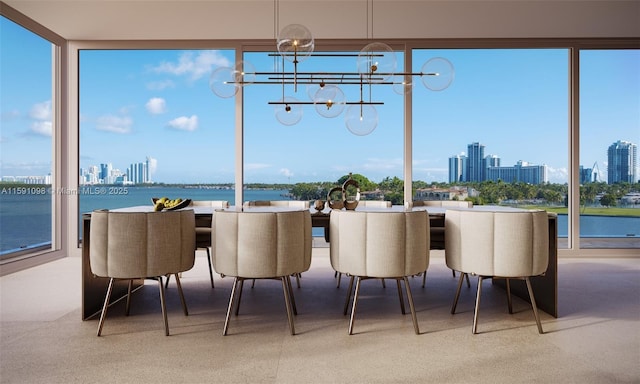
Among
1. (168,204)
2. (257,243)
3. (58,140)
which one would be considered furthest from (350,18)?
(58,140)

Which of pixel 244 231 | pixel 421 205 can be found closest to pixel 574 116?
pixel 421 205

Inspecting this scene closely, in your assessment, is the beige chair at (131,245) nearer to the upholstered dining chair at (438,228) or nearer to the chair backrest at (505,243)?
the chair backrest at (505,243)

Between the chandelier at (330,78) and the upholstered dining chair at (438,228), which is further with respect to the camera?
the upholstered dining chair at (438,228)

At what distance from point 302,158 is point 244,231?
1146 cm

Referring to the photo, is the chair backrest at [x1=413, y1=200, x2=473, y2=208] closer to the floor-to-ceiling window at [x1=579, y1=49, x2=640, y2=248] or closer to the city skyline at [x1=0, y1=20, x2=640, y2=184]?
the city skyline at [x1=0, y1=20, x2=640, y2=184]

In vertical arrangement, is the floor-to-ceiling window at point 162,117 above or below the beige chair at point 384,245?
above

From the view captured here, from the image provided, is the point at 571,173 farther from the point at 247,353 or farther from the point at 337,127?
the point at 337,127

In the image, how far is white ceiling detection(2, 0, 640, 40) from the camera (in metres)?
4.55

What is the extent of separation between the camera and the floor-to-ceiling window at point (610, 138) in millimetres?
4984

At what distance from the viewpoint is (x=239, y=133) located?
4746 mm

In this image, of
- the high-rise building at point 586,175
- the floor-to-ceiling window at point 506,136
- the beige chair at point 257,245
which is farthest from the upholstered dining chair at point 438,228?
the high-rise building at point 586,175

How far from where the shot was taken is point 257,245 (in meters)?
2.26

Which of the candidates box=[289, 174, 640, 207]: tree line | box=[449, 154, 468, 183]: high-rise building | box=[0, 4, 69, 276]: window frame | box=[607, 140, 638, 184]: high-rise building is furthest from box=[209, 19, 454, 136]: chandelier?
box=[607, 140, 638, 184]: high-rise building

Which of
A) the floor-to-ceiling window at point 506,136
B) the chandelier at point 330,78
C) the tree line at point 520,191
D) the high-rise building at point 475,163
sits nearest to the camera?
the chandelier at point 330,78
